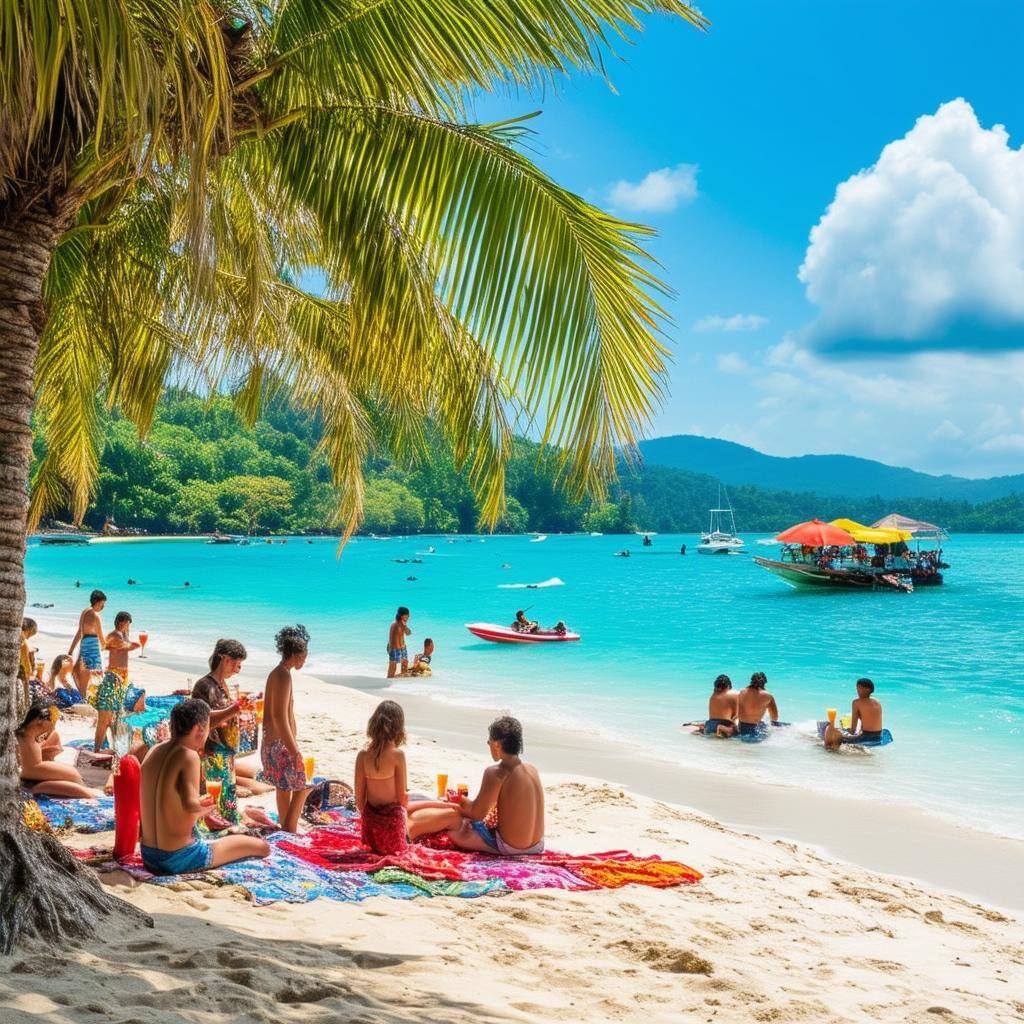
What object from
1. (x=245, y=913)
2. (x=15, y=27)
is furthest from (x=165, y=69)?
(x=245, y=913)

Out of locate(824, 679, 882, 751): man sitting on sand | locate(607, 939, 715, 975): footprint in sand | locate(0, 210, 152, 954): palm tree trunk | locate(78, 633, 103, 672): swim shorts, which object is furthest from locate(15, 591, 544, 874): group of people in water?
locate(824, 679, 882, 751): man sitting on sand

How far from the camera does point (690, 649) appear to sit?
1186 inches

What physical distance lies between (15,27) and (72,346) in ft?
17.8

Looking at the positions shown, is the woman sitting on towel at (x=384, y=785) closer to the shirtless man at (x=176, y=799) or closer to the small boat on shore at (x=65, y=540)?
the shirtless man at (x=176, y=799)

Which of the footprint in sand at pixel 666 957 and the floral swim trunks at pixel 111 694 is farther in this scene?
the floral swim trunks at pixel 111 694

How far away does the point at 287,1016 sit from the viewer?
11.2ft

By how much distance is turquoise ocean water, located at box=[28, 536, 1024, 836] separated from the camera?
12523 mm

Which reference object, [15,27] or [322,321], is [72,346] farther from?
[15,27]

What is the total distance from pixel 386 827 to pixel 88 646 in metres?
7.35

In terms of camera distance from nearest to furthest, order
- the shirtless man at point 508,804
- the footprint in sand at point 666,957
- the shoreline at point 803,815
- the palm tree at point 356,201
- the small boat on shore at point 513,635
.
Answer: the palm tree at point 356,201 < the footprint in sand at point 666,957 < the shirtless man at point 508,804 < the shoreline at point 803,815 < the small boat on shore at point 513,635

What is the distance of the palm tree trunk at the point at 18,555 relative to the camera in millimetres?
3826

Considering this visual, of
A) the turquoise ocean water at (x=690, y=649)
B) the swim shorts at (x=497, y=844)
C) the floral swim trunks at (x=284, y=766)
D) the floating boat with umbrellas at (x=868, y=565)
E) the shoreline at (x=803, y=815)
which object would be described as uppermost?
the floating boat with umbrellas at (x=868, y=565)

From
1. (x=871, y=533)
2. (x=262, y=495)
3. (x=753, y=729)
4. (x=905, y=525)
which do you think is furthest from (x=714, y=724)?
(x=262, y=495)

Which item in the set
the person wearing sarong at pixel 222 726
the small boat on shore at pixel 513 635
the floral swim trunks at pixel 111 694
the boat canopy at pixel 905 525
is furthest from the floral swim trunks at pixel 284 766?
the boat canopy at pixel 905 525
